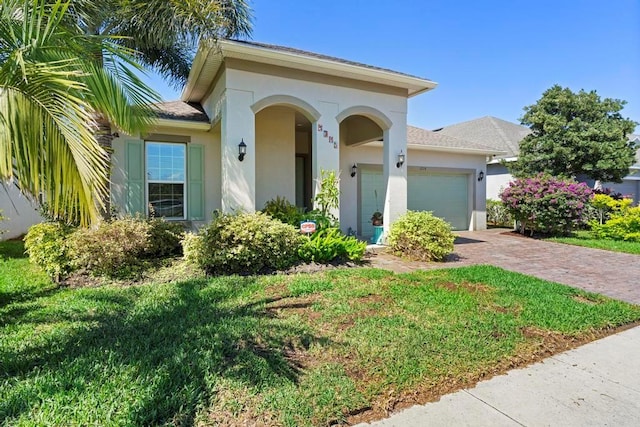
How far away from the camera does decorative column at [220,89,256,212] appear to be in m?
8.27

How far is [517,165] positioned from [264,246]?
15267 mm

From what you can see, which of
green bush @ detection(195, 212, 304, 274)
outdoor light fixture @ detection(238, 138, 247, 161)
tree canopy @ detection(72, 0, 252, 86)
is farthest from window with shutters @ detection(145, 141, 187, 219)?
green bush @ detection(195, 212, 304, 274)

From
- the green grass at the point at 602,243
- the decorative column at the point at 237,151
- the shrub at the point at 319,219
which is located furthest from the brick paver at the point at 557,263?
the decorative column at the point at 237,151

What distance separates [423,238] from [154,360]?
22.7 ft

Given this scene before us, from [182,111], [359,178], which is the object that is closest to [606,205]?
[359,178]

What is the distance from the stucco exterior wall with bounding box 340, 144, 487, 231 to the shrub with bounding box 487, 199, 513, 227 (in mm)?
2027

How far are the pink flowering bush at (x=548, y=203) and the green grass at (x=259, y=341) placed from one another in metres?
7.29

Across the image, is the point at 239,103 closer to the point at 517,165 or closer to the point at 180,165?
the point at 180,165

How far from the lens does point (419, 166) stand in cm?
1462

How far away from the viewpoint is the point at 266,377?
10.6 feet

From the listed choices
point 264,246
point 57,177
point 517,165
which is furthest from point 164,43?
point 517,165

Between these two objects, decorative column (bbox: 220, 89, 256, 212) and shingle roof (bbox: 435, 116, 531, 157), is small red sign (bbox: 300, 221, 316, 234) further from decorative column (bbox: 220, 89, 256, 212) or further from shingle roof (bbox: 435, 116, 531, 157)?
shingle roof (bbox: 435, 116, 531, 157)

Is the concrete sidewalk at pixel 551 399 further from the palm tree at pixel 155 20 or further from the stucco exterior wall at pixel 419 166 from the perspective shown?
the stucco exterior wall at pixel 419 166

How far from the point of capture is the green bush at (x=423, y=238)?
8812 millimetres
